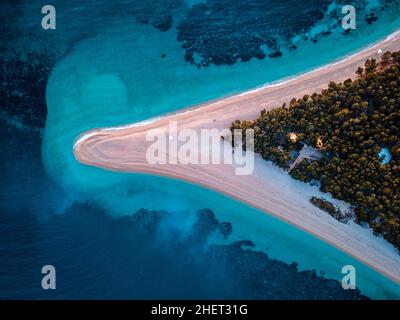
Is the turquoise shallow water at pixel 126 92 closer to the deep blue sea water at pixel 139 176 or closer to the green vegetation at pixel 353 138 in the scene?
the deep blue sea water at pixel 139 176

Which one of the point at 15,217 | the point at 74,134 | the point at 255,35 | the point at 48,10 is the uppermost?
the point at 48,10

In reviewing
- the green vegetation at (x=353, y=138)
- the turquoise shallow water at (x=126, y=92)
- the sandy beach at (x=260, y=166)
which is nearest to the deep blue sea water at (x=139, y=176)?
A: the turquoise shallow water at (x=126, y=92)

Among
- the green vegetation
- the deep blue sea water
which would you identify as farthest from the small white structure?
the deep blue sea water

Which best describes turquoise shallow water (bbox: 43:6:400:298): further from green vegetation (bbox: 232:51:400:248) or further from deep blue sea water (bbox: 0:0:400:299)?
green vegetation (bbox: 232:51:400:248)

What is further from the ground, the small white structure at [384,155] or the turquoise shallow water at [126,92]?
the turquoise shallow water at [126,92]

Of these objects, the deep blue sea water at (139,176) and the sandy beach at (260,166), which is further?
the deep blue sea water at (139,176)


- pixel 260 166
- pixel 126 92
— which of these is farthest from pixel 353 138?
pixel 126 92
